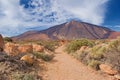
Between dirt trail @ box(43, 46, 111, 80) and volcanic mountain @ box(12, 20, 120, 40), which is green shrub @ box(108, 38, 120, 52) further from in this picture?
volcanic mountain @ box(12, 20, 120, 40)

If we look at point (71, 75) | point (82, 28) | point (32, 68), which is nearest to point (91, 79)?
point (71, 75)

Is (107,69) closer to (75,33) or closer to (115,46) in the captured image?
(115,46)

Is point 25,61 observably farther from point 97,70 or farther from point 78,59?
point 78,59

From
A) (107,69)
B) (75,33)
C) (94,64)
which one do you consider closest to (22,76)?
(107,69)

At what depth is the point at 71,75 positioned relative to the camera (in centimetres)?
1297

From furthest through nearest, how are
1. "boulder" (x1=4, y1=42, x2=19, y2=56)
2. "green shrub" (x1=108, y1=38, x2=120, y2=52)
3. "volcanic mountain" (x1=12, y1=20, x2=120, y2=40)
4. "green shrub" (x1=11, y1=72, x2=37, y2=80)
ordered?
"volcanic mountain" (x1=12, y1=20, x2=120, y2=40), "boulder" (x1=4, y1=42, x2=19, y2=56), "green shrub" (x1=108, y1=38, x2=120, y2=52), "green shrub" (x1=11, y1=72, x2=37, y2=80)

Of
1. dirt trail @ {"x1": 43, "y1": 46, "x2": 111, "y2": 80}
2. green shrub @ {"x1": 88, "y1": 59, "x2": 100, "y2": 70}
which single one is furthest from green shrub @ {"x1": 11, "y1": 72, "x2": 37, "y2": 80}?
green shrub @ {"x1": 88, "y1": 59, "x2": 100, "y2": 70}

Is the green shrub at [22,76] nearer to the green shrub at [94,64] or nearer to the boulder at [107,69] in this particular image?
the boulder at [107,69]

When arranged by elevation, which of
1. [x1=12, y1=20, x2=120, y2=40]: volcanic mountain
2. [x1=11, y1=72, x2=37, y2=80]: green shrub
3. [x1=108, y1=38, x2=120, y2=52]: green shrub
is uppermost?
[x1=108, y1=38, x2=120, y2=52]: green shrub

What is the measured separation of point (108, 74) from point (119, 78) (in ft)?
3.49

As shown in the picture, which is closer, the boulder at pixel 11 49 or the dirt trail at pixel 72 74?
the dirt trail at pixel 72 74

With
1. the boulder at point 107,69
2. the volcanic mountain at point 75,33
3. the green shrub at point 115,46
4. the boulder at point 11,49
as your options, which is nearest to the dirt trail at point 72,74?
the boulder at point 107,69

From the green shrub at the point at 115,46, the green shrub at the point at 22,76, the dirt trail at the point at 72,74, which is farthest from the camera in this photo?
the green shrub at the point at 115,46

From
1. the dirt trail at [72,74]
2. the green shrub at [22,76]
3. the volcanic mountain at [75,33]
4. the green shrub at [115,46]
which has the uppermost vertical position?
the green shrub at [115,46]
